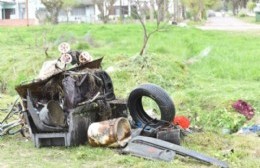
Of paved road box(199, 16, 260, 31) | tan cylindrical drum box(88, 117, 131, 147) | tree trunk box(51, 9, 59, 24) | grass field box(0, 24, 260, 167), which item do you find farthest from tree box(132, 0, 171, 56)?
tree trunk box(51, 9, 59, 24)

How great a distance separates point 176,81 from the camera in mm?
12781

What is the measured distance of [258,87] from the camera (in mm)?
11477

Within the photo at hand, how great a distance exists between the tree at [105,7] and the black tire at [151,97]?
40696mm

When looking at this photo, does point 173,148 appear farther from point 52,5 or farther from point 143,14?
point 52,5

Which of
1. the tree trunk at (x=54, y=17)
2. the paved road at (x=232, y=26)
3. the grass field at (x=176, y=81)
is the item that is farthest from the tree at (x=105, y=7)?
the grass field at (x=176, y=81)

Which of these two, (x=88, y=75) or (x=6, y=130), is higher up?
(x=88, y=75)

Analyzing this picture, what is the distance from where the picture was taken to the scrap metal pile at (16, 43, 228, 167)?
619 cm

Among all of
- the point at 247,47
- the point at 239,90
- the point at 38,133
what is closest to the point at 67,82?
the point at 38,133

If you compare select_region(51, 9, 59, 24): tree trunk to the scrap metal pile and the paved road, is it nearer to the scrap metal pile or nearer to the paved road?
the paved road

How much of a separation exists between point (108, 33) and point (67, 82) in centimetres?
2020

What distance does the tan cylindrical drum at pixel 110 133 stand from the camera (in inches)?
243

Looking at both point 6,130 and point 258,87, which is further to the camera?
point 258,87

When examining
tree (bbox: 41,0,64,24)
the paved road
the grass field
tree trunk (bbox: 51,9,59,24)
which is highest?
tree (bbox: 41,0,64,24)

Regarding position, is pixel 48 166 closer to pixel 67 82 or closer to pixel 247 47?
pixel 67 82
